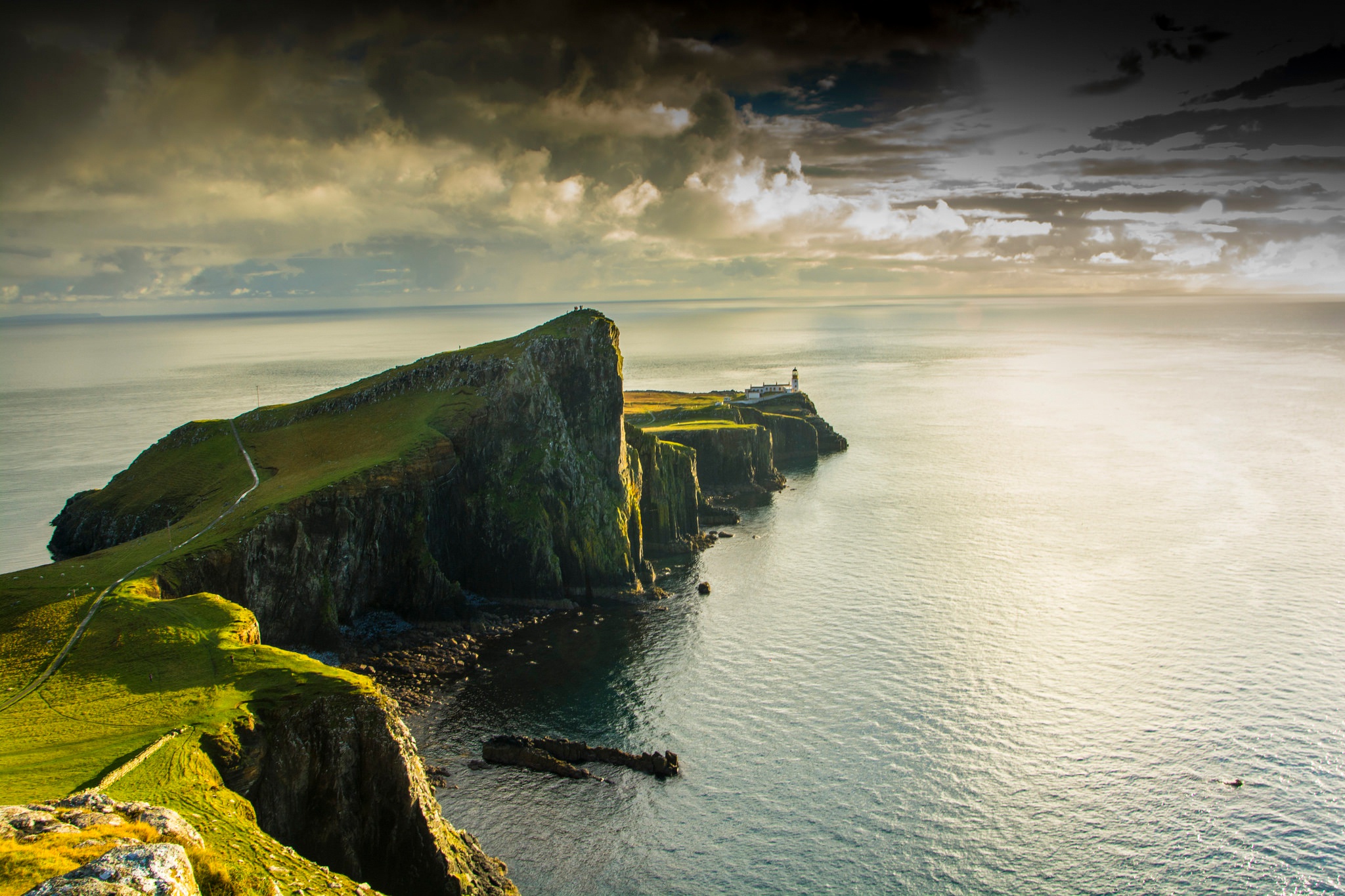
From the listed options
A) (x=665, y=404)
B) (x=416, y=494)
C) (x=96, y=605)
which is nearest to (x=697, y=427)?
(x=665, y=404)

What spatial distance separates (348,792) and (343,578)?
40341 millimetres

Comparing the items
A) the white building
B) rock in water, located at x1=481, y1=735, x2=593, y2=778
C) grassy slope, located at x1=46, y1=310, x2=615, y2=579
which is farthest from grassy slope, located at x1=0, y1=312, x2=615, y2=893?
the white building

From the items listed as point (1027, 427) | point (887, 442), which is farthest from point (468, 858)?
point (1027, 427)

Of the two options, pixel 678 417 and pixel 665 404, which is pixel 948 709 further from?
pixel 665 404

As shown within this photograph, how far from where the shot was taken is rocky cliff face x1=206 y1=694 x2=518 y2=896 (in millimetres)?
44406

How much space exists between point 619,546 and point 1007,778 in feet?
168

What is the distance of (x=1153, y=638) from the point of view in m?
79.6

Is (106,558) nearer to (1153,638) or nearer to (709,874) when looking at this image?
(709,874)

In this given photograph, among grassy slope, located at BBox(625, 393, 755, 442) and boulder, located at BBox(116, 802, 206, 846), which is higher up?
grassy slope, located at BBox(625, 393, 755, 442)

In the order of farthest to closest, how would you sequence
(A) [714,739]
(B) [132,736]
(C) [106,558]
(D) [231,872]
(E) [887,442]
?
(E) [887,442] < (C) [106,558] < (A) [714,739] < (B) [132,736] < (D) [231,872]

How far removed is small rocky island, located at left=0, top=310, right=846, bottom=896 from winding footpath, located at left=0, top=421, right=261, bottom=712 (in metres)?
0.31

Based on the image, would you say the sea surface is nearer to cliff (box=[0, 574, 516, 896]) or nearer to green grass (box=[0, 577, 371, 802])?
cliff (box=[0, 574, 516, 896])

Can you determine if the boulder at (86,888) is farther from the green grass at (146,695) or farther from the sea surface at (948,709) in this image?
the sea surface at (948,709)

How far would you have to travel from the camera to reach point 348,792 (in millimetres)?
45500
